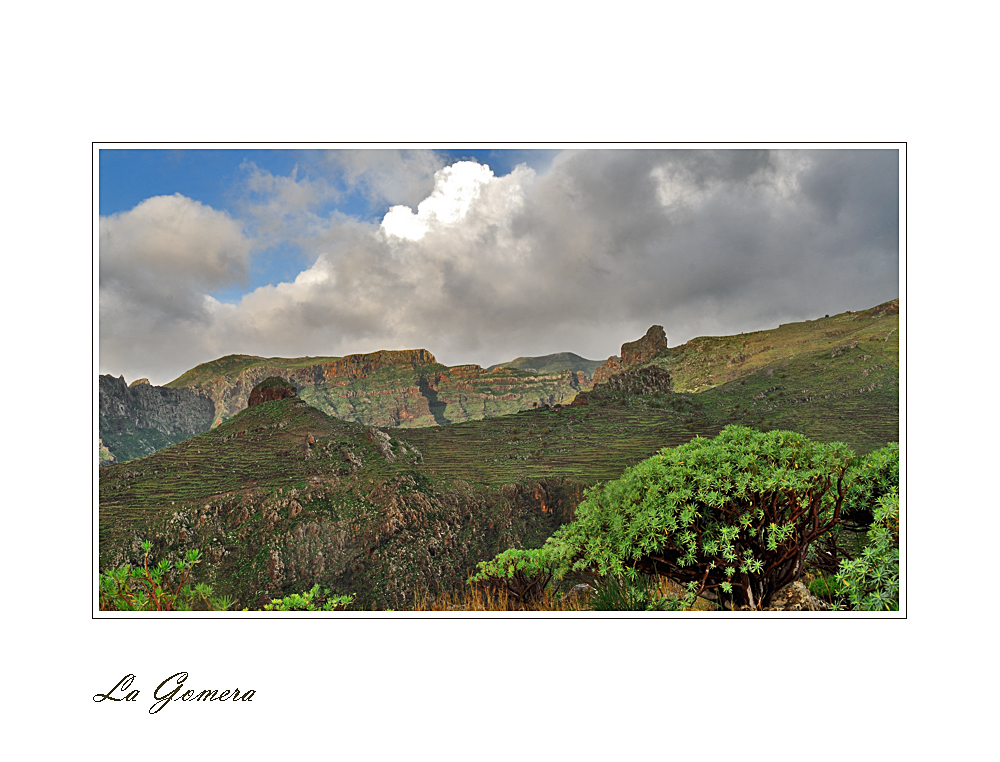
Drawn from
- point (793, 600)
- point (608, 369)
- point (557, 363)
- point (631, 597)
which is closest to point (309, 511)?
point (557, 363)

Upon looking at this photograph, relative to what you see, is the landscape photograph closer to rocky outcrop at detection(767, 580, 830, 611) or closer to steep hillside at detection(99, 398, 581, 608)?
steep hillside at detection(99, 398, 581, 608)

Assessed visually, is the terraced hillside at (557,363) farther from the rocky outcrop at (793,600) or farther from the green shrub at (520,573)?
the rocky outcrop at (793,600)

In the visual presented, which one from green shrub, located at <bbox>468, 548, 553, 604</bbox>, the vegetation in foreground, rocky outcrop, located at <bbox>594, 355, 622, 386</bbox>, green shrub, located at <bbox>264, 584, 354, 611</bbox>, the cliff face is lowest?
green shrub, located at <bbox>264, 584, 354, 611</bbox>

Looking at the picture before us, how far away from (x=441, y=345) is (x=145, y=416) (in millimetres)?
3445

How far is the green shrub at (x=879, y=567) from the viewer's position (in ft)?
12.6

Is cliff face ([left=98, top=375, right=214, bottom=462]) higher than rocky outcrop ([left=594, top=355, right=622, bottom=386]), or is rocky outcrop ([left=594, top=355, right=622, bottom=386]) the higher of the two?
rocky outcrop ([left=594, top=355, right=622, bottom=386])

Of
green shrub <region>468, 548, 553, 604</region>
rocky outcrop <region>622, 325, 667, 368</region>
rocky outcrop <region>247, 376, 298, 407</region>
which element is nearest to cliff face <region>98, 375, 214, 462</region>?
rocky outcrop <region>247, 376, 298, 407</region>

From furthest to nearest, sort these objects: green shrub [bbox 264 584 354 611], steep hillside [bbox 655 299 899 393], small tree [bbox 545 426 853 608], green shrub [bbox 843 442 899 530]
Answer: steep hillside [bbox 655 299 899 393] → green shrub [bbox 264 584 354 611] → green shrub [bbox 843 442 899 530] → small tree [bbox 545 426 853 608]

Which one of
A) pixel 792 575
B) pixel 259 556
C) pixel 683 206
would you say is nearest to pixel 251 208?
pixel 259 556

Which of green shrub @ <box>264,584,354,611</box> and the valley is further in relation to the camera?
the valley

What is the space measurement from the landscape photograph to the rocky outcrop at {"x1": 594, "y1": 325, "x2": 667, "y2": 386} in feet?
0.16

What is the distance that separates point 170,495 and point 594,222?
567cm

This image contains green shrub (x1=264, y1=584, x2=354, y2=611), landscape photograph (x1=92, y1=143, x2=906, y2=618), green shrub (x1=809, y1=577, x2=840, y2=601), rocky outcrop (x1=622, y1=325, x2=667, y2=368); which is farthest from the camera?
rocky outcrop (x1=622, y1=325, x2=667, y2=368)

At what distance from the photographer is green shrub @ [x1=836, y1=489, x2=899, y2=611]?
383cm
